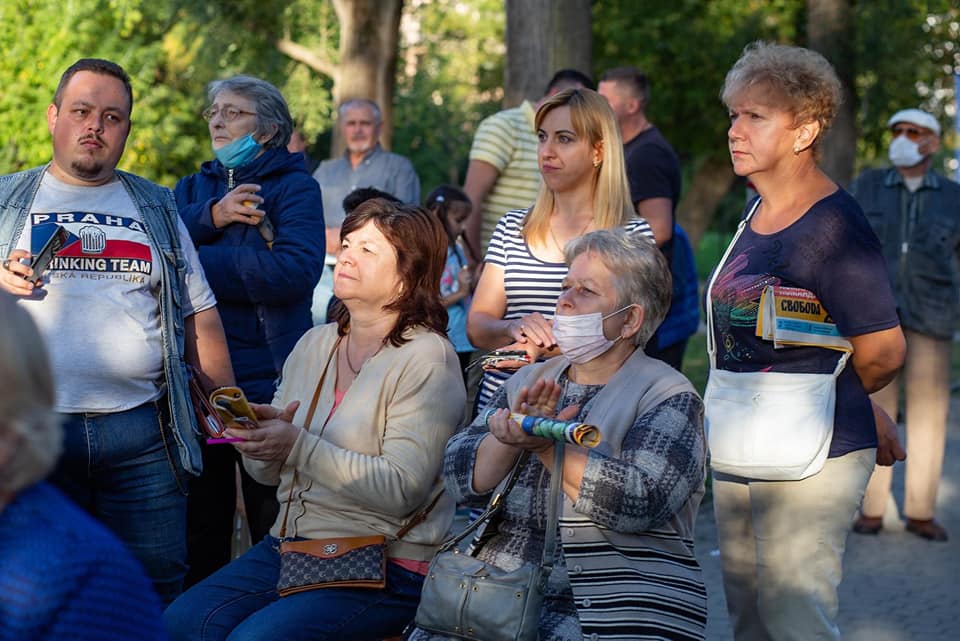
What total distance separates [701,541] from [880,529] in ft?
3.70

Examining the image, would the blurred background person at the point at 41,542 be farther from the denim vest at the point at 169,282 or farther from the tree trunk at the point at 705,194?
the tree trunk at the point at 705,194

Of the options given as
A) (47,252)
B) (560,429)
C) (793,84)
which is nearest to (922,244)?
(793,84)

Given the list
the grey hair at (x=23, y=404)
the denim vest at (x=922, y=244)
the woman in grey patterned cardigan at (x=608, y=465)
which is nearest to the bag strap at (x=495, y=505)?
the woman in grey patterned cardigan at (x=608, y=465)

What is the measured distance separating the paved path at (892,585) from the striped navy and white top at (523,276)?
1976mm

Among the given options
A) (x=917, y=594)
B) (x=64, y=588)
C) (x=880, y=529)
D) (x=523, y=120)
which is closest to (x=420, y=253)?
(x=64, y=588)

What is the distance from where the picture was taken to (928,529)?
790cm

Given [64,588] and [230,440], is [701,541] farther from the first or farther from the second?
[64,588]

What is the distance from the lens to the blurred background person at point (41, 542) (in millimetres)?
1919

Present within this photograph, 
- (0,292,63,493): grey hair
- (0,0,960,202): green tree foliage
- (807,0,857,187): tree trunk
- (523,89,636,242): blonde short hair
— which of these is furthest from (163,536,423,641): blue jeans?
(0,0,960,202): green tree foliage

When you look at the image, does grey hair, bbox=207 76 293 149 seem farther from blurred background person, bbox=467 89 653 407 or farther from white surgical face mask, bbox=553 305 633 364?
white surgical face mask, bbox=553 305 633 364

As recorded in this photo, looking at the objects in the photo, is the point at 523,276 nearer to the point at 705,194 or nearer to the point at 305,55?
the point at 305,55

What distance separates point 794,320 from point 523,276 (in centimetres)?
122

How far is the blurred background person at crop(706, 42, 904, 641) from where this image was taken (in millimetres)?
3900

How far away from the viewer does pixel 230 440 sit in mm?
3938
